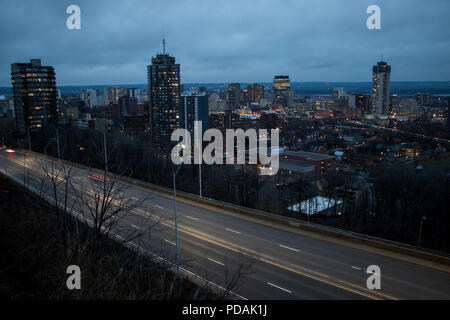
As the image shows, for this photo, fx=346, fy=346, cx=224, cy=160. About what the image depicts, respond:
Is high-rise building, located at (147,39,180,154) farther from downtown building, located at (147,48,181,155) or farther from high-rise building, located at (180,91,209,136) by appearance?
high-rise building, located at (180,91,209,136)

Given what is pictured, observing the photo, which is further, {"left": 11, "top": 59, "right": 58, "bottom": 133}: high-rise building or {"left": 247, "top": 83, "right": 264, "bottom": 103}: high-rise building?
{"left": 247, "top": 83, "right": 264, "bottom": 103}: high-rise building

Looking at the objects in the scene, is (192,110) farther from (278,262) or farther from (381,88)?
(381,88)

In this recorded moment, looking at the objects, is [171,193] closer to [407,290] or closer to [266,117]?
[407,290]

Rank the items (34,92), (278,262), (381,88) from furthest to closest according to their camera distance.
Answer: (381,88)
(34,92)
(278,262)

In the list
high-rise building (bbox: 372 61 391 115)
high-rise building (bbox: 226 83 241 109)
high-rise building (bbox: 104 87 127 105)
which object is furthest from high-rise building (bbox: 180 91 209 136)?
high-rise building (bbox: 104 87 127 105)

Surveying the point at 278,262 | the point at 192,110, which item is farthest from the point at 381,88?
the point at 278,262
